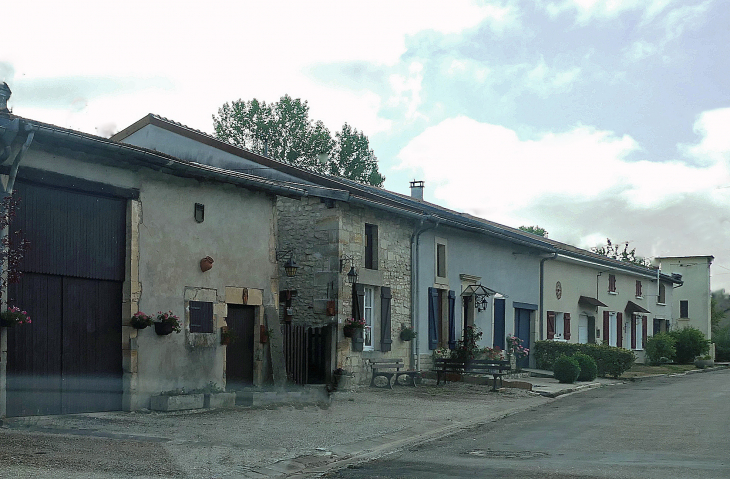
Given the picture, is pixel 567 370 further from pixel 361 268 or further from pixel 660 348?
pixel 660 348

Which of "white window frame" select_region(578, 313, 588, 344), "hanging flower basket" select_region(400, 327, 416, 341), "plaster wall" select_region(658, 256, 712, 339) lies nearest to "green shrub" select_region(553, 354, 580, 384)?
"hanging flower basket" select_region(400, 327, 416, 341)

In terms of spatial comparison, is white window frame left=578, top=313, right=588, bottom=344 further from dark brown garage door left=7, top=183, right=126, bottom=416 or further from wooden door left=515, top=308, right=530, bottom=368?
dark brown garage door left=7, top=183, right=126, bottom=416

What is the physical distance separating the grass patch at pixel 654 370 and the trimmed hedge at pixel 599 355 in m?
0.96

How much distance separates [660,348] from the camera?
118ft

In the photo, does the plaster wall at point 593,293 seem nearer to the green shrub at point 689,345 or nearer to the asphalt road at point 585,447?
the green shrub at point 689,345

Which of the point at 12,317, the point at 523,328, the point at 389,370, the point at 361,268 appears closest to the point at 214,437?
the point at 12,317

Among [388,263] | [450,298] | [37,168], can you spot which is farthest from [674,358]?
[37,168]

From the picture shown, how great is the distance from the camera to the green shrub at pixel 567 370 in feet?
74.3

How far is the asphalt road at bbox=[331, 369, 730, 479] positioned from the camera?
8.28 meters

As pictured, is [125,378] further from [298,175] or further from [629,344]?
[629,344]

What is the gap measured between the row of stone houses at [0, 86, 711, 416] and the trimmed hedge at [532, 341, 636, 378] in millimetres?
2009

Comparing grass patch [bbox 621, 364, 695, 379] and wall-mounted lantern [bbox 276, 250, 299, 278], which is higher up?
wall-mounted lantern [bbox 276, 250, 299, 278]

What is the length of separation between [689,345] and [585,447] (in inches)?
1171

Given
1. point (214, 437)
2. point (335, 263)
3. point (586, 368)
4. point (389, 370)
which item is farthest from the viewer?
point (586, 368)
